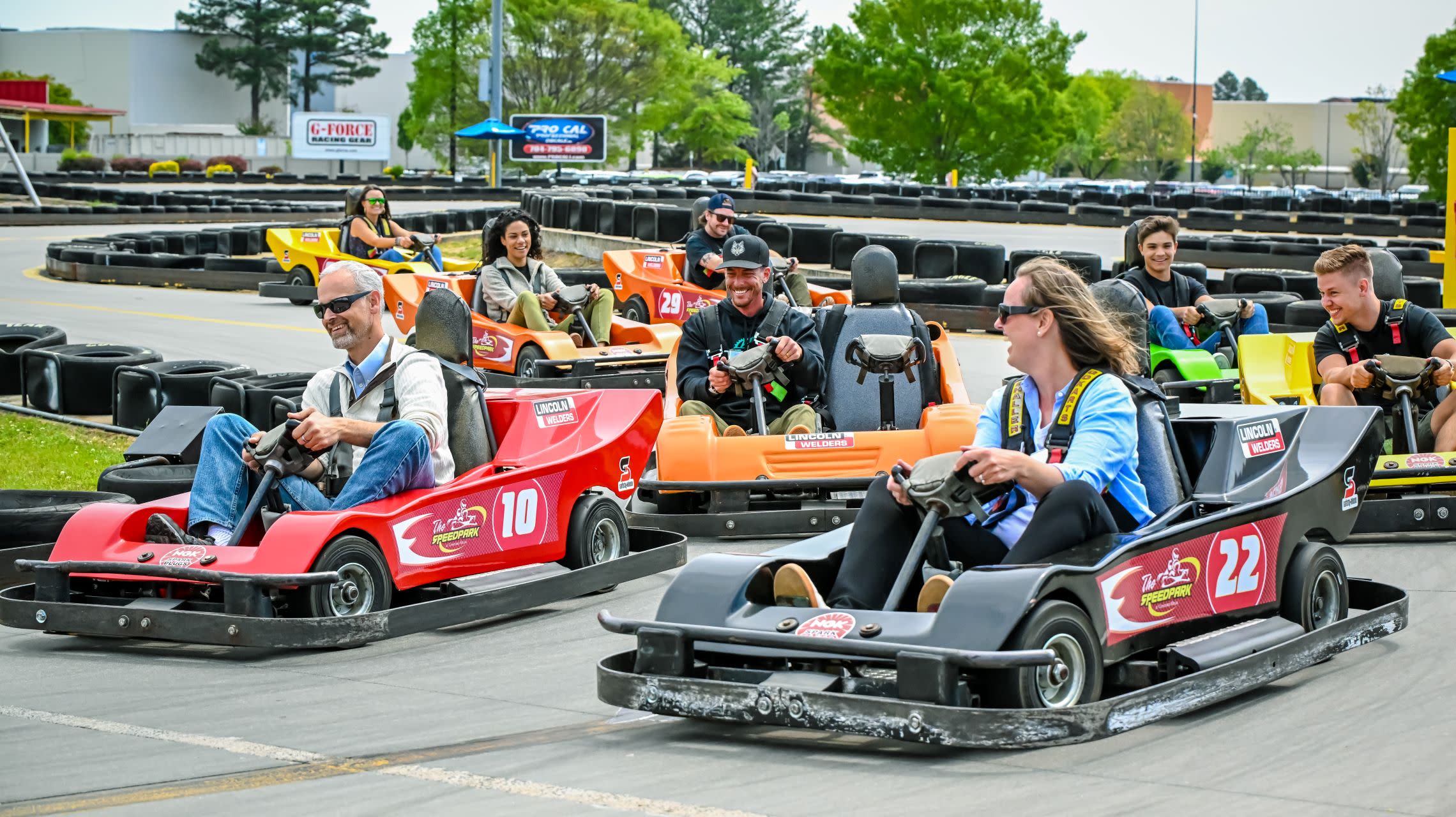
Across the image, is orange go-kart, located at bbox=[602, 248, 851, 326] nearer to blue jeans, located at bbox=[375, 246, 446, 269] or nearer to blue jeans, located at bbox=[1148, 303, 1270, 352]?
blue jeans, located at bbox=[375, 246, 446, 269]

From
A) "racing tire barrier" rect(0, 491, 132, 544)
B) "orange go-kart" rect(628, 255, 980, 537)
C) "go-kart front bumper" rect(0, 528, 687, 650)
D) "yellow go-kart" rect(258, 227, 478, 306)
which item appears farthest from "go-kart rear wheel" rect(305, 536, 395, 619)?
"yellow go-kart" rect(258, 227, 478, 306)

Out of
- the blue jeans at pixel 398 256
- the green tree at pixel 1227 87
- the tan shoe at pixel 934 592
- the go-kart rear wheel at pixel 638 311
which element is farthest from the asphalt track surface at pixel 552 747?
the green tree at pixel 1227 87

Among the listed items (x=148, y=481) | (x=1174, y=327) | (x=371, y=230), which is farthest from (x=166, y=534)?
(x=371, y=230)

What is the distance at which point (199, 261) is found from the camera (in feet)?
73.6

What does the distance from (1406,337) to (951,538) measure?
3914mm

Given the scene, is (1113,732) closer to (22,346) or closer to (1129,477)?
(1129,477)

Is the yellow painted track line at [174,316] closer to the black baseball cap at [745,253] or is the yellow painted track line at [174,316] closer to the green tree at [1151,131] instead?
the black baseball cap at [745,253]

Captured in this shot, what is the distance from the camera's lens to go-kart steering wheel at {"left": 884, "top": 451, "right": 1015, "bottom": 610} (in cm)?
454

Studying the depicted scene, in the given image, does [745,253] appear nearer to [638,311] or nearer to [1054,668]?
[1054,668]

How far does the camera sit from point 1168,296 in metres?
10.3

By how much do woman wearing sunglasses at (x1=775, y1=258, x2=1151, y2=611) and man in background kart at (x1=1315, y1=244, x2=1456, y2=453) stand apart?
324cm

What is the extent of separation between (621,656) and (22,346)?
9232 mm

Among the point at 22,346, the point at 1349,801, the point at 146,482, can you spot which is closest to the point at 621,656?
the point at 1349,801

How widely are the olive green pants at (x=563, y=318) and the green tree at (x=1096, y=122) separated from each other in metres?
77.5
